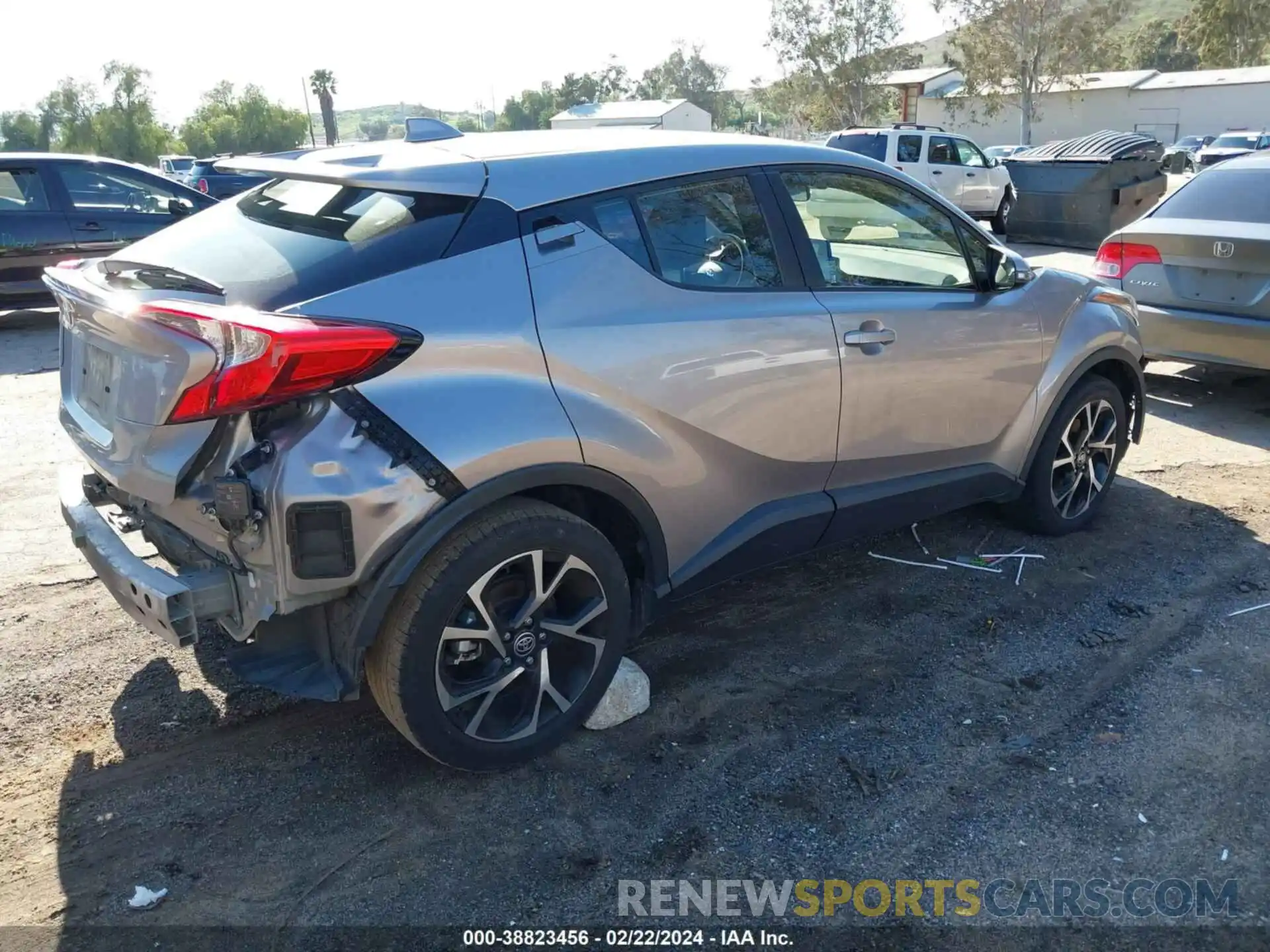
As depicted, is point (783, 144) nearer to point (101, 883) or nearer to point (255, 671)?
point (255, 671)

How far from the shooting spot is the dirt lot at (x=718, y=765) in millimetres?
2670

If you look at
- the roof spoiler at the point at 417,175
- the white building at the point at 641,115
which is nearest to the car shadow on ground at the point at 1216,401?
the roof spoiler at the point at 417,175

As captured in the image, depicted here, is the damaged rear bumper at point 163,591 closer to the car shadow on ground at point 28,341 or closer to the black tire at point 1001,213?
the car shadow on ground at point 28,341

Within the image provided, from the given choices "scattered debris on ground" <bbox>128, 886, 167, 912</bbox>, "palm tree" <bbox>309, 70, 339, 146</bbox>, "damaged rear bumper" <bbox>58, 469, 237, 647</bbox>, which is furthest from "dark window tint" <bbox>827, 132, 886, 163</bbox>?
"palm tree" <bbox>309, 70, 339, 146</bbox>

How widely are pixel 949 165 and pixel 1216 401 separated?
1337 centimetres

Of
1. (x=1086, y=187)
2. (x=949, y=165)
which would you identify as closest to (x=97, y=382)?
(x=1086, y=187)

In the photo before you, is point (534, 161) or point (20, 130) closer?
point (534, 161)

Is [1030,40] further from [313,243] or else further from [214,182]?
[313,243]

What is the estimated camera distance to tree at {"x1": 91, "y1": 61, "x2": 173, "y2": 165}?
66500 millimetres

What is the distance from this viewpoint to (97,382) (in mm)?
2973

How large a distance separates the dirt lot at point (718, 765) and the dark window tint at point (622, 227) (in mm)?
1538

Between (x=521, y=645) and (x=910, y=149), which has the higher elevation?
(x=910, y=149)

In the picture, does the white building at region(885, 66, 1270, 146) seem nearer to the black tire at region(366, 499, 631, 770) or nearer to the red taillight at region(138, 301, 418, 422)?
the black tire at region(366, 499, 631, 770)

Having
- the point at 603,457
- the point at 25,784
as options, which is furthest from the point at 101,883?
the point at 603,457
